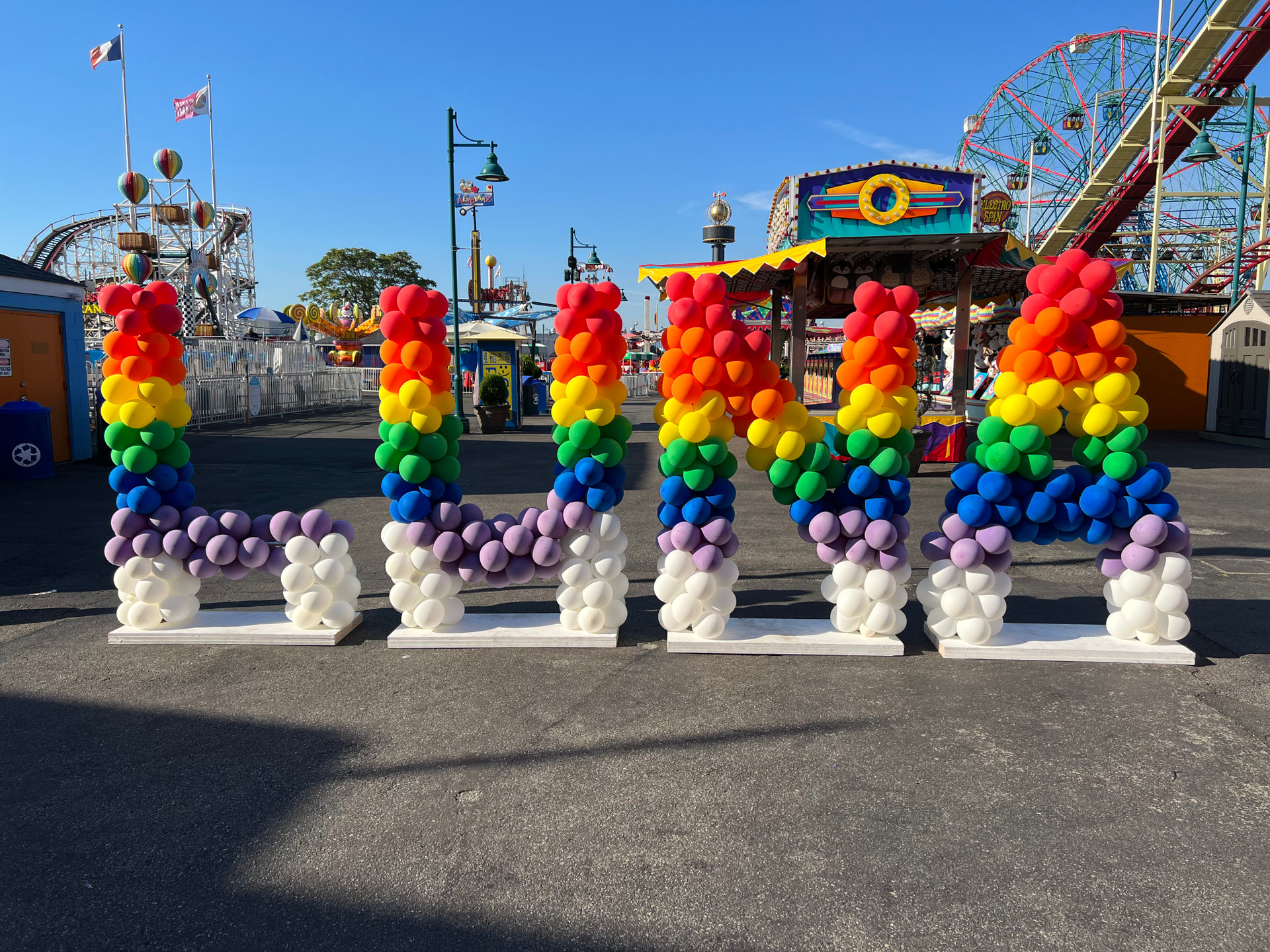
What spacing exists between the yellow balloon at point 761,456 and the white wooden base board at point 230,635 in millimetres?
2744

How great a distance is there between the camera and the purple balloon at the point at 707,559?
4871 millimetres

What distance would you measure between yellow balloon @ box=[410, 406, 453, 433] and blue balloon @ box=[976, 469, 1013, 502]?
328 cm

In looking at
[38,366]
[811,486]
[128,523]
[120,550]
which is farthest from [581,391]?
[38,366]

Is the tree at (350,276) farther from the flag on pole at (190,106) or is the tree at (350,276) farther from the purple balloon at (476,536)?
the purple balloon at (476,536)

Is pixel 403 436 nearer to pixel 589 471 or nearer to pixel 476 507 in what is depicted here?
pixel 476 507

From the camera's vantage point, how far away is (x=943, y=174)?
455 inches

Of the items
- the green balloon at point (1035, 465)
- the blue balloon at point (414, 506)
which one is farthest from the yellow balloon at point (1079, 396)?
the blue balloon at point (414, 506)

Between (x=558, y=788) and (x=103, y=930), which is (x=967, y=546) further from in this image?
(x=103, y=930)

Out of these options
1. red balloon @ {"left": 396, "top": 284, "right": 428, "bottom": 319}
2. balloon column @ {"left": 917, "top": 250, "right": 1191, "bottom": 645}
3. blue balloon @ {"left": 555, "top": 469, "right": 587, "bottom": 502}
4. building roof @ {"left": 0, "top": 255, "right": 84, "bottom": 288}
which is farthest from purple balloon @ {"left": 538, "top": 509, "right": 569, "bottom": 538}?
building roof @ {"left": 0, "top": 255, "right": 84, "bottom": 288}

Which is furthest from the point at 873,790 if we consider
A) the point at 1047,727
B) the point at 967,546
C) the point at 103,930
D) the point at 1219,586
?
the point at 1219,586

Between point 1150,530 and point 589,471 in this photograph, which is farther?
point 589,471

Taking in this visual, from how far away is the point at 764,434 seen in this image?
478 cm

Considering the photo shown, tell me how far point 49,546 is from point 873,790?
25.5 feet

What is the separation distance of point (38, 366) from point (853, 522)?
13.6 meters
